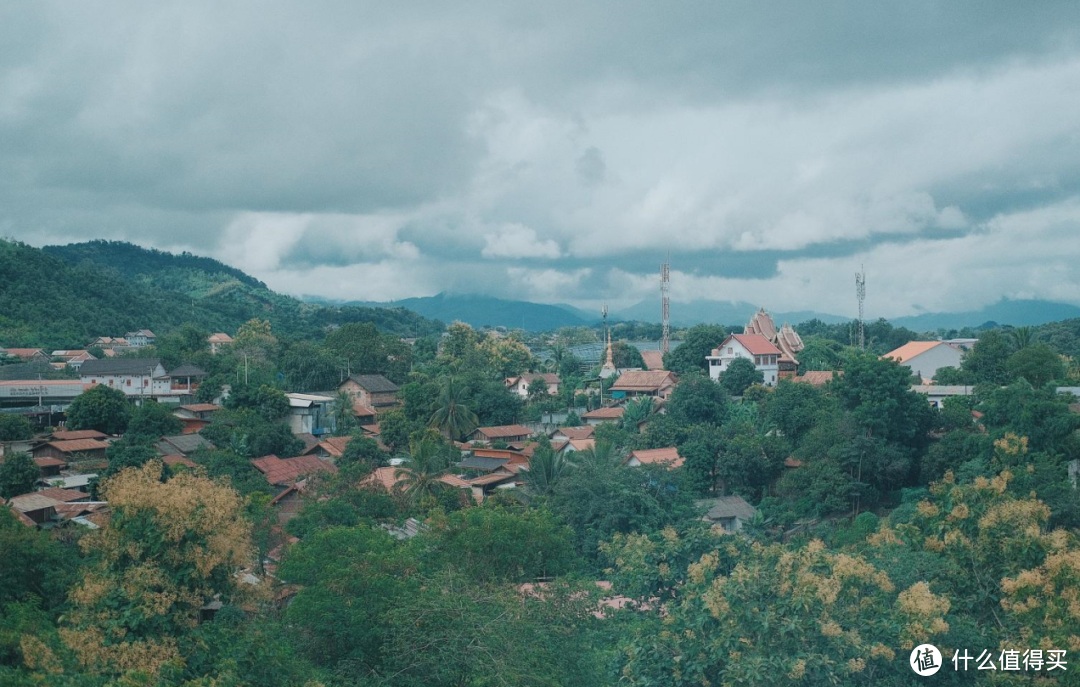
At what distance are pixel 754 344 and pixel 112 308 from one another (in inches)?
1905

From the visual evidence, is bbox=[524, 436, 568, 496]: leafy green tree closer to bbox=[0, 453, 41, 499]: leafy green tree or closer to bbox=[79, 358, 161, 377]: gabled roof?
bbox=[0, 453, 41, 499]: leafy green tree

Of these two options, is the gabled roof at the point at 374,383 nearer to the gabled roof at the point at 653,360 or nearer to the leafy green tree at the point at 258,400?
the leafy green tree at the point at 258,400

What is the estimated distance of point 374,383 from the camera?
42.5 m

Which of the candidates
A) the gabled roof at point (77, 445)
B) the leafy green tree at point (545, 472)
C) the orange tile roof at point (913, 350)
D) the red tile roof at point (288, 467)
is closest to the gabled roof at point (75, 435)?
the gabled roof at point (77, 445)

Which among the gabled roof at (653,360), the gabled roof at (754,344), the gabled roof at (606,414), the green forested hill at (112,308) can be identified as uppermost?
the green forested hill at (112,308)

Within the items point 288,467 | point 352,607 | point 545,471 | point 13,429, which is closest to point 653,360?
point 288,467

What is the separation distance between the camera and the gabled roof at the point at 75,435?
28344mm

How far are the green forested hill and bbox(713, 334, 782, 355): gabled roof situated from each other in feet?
127

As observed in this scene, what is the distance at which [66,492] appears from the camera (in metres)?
23.2

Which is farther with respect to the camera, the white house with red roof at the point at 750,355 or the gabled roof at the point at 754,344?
the gabled roof at the point at 754,344

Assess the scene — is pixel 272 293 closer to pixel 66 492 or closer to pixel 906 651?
pixel 66 492

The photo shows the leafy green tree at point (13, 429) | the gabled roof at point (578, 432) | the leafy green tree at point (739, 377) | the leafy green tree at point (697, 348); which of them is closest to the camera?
the leafy green tree at point (13, 429)

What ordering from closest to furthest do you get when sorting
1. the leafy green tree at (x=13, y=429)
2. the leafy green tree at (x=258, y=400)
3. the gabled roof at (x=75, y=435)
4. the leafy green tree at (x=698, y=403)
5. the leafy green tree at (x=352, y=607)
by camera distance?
the leafy green tree at (x=352, y=607)
the leafy green tree at (x=13, y=429)
the gabled roof at (x=75, y=435)
the leafy green tree at (x=698, y=403)
the leafy green tree at (x=258, y=400)

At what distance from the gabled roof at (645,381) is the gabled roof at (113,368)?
72.3ft
